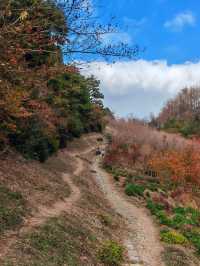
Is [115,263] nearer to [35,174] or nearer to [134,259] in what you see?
[134,259]

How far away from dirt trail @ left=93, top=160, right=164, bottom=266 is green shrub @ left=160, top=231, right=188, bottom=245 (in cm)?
25

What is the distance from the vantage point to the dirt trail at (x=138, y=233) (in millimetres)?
11383

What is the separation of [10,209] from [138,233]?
509 cm

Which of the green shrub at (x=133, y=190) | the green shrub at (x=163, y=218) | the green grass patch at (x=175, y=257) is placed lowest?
the green grass patch at (x=175, y=257)

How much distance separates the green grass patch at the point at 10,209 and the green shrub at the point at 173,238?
14.9 ft

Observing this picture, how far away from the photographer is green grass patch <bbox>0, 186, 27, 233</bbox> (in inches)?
390

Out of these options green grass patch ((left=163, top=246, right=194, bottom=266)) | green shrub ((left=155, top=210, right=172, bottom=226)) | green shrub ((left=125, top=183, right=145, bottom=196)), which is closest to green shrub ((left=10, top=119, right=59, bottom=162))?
green shrub ((left=125, top=183, right=145, bottom=196))

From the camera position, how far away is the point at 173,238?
13.6 m

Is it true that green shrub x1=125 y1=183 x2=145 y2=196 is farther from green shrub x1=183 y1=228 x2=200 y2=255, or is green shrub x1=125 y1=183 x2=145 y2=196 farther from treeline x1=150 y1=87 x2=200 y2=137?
treeline x1=150 y1=87 x2=200 y2=137

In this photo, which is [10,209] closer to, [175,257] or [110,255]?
[110,255]

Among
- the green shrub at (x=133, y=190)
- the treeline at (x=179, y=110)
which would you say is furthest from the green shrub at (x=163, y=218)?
the treeline at (x=179, y=110)

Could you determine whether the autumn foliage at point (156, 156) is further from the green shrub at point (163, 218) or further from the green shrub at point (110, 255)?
the green shrub at point (110, 255)

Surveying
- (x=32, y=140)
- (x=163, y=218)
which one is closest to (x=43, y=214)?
(x=163, y=218)

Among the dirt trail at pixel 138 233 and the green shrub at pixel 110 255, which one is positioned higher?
the green shrub at pixel 110 255
